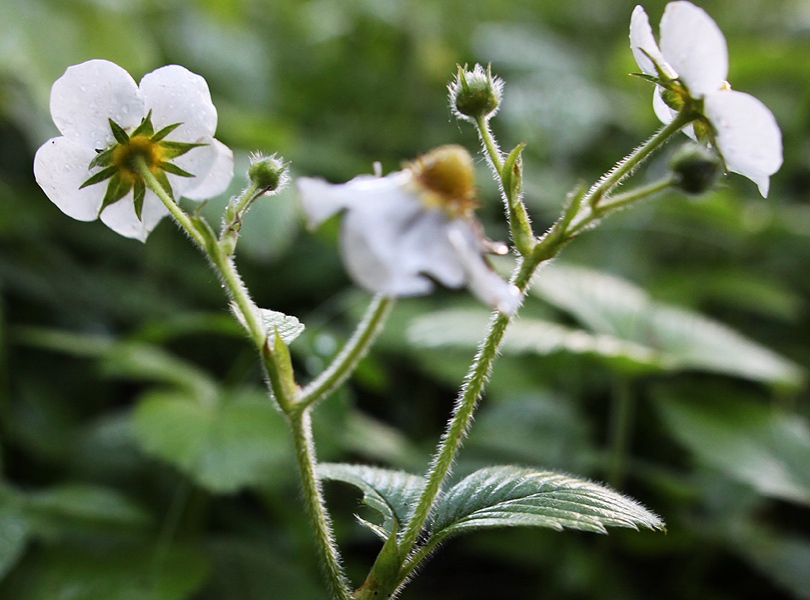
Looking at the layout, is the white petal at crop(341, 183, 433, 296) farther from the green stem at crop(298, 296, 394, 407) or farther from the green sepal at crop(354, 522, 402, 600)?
the green sepal at crop(354, 522, 402, 600)

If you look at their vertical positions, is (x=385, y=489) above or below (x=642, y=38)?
below

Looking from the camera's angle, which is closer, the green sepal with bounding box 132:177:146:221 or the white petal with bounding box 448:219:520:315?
the white petal with bounding box 448:219:520:315

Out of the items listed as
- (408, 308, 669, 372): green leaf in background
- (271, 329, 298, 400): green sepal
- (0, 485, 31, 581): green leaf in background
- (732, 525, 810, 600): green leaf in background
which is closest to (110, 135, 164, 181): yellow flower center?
(271, 329, 298, 400): green sepal

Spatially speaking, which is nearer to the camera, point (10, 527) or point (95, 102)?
point (95, 102)

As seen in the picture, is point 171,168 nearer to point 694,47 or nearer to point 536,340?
point 694,47

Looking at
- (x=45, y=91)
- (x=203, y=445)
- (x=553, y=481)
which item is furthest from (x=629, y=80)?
(x=553, y=481)

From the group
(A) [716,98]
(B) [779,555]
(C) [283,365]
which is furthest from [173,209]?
(B) [779,555]
